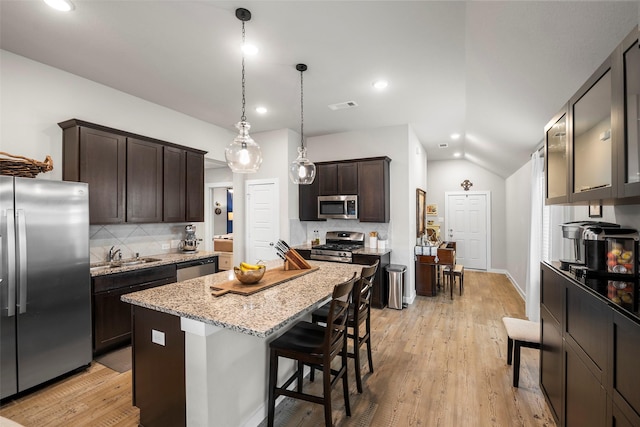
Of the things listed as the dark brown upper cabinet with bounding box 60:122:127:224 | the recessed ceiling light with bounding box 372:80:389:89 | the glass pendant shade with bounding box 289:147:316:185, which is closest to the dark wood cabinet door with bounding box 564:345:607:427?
the glass pendant shade with bounding box 289:147:316:185

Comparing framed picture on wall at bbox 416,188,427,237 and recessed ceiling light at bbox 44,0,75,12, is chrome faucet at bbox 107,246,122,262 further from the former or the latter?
framed picture on wall at bbox 416,188,427,237

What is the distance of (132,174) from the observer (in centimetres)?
351

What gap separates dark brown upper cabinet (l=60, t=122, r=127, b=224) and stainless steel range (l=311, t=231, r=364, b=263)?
9.33 feet

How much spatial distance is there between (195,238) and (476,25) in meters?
4.26

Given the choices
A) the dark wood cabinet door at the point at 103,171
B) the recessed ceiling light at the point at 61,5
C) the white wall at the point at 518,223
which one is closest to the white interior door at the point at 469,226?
the white wall at the point at 518,223

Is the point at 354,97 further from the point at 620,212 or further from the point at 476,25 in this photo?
the point at 620,212

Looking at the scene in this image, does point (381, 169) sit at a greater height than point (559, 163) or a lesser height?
greater

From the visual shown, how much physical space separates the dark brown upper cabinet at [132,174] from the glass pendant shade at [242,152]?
5.57 ft

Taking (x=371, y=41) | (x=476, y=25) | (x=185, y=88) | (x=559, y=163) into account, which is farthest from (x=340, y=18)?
(x=185, y=88)

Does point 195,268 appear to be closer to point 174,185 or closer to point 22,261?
point 174,185

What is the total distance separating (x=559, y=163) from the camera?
6.79ft

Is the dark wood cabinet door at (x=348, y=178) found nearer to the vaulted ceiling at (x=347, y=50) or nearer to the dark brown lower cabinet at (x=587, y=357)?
the vaulted ceiling at (x=347, y=50)

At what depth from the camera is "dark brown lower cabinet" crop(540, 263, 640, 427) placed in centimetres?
115

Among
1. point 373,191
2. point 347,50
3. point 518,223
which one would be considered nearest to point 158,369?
point 347,50
